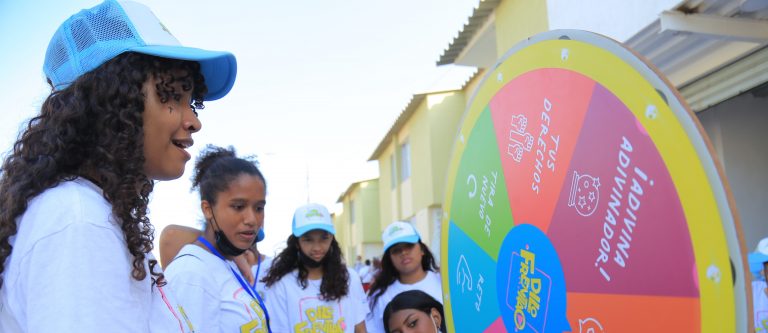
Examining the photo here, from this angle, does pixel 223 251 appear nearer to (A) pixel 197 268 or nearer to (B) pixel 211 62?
(A) pixel 197 268

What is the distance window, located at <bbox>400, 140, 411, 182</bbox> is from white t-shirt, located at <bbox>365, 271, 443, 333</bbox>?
47.1 feet

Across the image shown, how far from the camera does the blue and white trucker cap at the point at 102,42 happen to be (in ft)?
3.87

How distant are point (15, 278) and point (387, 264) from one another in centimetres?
442

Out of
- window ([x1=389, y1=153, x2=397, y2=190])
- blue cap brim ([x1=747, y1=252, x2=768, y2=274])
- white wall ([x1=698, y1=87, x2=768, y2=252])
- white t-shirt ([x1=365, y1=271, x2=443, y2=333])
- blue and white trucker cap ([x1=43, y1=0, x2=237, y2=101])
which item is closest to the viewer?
blue and white trucker cap ([x1=43, y1=0, x2=237, y2=101])

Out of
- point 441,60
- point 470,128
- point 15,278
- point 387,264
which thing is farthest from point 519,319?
point 441,60

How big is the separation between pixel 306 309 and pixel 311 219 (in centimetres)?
72

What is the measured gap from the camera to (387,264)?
5.28 meters

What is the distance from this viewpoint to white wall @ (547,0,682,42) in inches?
199

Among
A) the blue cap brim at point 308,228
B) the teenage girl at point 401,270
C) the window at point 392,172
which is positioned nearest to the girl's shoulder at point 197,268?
the blue cap brim at point 308,228

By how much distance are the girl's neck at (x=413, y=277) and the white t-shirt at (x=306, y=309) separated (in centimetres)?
87

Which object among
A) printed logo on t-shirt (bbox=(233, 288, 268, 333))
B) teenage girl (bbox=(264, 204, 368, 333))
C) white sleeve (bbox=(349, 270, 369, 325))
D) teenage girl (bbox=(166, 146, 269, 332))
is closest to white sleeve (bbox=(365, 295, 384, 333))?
white sleeve (bbox=(349, 270, 369, 325))

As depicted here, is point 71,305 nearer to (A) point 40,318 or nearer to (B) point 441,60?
(A) point 40,318

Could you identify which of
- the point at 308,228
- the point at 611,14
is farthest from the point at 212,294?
the point at 611,14

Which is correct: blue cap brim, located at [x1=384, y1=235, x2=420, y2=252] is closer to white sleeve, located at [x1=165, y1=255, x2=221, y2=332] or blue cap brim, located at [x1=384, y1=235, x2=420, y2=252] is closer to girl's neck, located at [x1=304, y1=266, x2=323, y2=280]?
girl's neck, located at [x1=304, y1=266, x2=323, y2=280]
